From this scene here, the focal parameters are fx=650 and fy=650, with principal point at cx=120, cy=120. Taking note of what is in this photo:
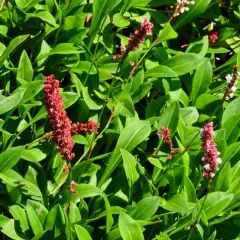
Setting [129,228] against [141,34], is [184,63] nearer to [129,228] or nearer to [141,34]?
[141,34]

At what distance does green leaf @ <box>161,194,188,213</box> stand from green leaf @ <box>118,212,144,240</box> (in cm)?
19

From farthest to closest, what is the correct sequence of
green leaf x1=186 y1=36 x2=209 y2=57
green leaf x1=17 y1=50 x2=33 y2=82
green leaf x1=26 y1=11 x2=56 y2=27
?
1. green leaf x1=186 y1=36 x2=209 y2=57
2. green leaf x1=26 y1=11 x2=56 y2=27
3. green leaf x1=17 y1=50 x2=33 y2=82

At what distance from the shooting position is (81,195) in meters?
2.20

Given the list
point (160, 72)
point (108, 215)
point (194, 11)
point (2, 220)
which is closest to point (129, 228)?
point (108, 215)

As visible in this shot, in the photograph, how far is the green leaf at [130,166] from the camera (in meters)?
2.30

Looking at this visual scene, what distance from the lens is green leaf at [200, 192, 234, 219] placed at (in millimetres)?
2270

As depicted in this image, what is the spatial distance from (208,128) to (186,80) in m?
0.95

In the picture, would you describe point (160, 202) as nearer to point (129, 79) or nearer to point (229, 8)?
point (129, 79)

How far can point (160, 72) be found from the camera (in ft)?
8.63

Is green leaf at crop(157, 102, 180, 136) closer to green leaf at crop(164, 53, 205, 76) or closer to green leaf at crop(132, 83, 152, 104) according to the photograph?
green leaf at crop(132, 83, 152, 104)

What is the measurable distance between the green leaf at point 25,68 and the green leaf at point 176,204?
0.69 meters

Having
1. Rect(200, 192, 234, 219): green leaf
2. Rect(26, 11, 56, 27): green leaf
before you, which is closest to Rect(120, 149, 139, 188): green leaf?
Rect(200, 192, 234, 219): green leaf

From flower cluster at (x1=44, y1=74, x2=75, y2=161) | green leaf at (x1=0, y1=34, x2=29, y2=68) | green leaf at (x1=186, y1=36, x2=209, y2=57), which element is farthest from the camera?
green leaf at (x1=186, y1=36, x2=209, y2=57)

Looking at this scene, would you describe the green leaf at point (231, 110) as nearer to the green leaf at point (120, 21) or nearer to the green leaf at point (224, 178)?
the green leaf at point (224, 178)
